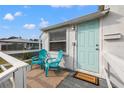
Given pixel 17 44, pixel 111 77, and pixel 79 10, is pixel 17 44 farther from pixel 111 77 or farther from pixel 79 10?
pixel 111 77

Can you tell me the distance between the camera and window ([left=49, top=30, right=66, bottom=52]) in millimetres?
5209

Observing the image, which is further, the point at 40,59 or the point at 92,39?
the point at 40,59

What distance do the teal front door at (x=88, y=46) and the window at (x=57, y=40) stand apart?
94 cm

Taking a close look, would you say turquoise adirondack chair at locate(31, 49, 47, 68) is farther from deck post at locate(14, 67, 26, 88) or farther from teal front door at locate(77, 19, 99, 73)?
deck post at locate(14, 67, 26, 88)

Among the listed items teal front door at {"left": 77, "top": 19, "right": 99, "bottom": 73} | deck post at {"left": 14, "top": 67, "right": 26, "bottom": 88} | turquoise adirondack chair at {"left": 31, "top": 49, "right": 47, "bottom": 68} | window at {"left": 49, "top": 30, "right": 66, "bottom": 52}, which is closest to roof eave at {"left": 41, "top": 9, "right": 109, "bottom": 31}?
teal front door at {"left": 77, "top": 19, "right": 99, "bottom": 73}

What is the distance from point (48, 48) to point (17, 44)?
330 cm

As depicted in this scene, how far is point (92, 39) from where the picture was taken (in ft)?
12.9

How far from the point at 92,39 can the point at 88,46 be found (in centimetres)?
29

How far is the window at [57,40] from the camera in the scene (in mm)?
5209

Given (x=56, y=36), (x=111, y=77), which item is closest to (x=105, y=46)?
(x=111, y=77)

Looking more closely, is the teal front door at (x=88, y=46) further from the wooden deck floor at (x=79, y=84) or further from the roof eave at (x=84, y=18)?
the wooden deck floor at (x=79, y=84)

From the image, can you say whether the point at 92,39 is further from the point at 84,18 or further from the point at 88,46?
the point at 84,18

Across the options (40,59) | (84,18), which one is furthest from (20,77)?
(40,59)

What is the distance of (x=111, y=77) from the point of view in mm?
3283
